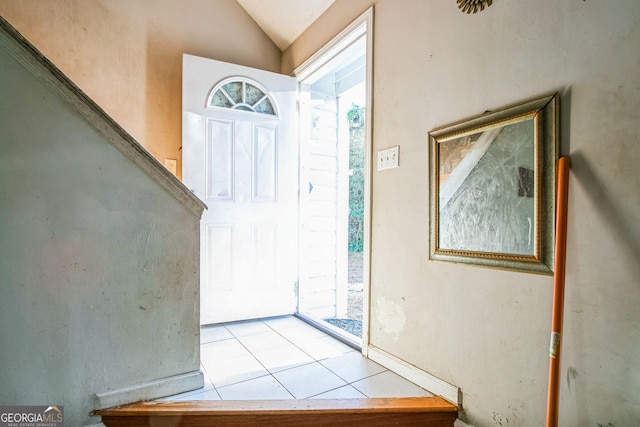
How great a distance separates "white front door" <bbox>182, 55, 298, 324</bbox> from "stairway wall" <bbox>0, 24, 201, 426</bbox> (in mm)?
907

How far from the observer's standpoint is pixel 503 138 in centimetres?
125

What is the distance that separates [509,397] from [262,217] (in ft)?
6.38

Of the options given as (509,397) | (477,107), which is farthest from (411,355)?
(477,107)

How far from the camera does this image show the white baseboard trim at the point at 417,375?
141 centimetres

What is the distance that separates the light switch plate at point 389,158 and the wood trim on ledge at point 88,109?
→ 1.01m

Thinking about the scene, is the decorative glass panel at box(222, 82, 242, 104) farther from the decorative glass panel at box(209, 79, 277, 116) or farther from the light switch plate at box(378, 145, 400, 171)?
the light switch plate at box(378, 145, 400, 171)

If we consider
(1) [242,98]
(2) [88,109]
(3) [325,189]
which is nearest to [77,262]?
(2) [88,109]

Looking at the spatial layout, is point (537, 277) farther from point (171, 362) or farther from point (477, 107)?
point (171, 362)

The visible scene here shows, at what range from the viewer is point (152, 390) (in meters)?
1.43

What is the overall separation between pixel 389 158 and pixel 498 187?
0.64 meters

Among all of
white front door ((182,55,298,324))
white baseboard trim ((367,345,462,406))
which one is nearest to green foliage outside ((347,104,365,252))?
white front door ((182,55,298,324))

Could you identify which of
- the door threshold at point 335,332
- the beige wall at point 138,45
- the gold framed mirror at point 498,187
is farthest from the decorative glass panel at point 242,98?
the door threshold at point 335,332

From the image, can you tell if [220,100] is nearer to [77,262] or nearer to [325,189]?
[325,189]

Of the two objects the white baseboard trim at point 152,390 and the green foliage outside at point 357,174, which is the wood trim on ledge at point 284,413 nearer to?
the white baseboard trim at point 152,390
